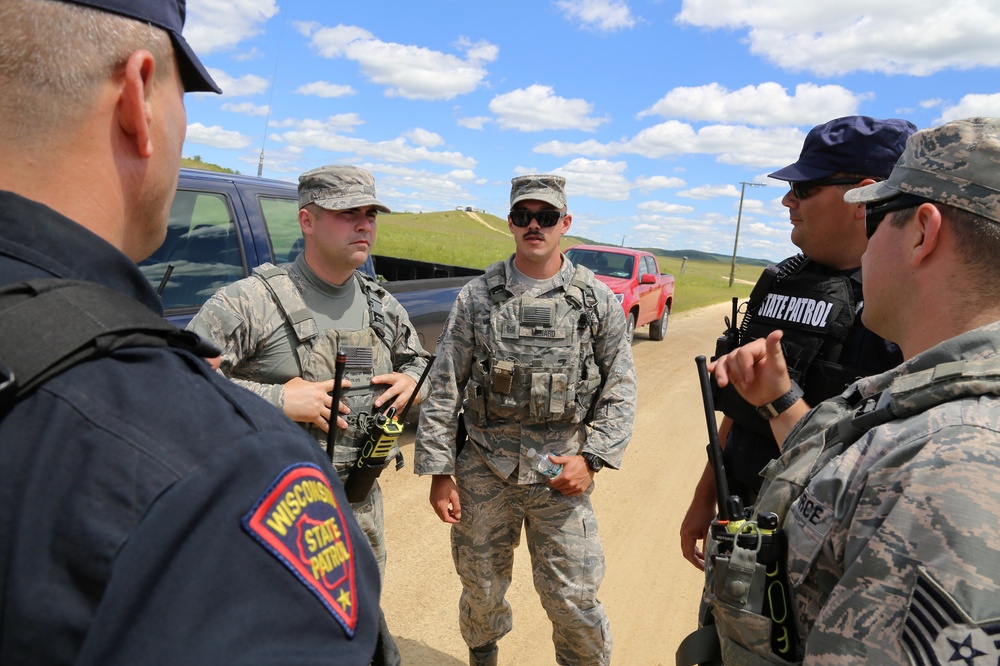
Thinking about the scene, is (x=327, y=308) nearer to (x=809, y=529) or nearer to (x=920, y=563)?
(x=809, y=529)

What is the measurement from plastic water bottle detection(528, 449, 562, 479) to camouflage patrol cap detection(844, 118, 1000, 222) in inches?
73.6

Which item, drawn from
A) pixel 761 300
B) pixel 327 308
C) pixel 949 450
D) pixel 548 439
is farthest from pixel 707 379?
pixel 327 308

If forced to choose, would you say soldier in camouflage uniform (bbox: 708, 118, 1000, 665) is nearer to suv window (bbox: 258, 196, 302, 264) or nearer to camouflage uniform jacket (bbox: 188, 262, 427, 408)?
camouflage uniform jacket (bbox: 188, 262, 427, 408)

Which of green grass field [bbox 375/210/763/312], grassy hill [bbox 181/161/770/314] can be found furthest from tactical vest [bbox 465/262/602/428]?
grassy hill [bbox 181/161/770/314]

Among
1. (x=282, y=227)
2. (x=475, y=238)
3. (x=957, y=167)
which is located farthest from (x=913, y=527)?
(x=475, y=238)

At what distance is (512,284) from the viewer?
3219 millimetres

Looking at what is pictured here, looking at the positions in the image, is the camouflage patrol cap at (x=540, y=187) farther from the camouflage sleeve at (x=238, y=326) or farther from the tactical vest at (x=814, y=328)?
the camouflage sleeve at (x=238, y=326)

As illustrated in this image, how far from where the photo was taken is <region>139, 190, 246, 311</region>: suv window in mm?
3656

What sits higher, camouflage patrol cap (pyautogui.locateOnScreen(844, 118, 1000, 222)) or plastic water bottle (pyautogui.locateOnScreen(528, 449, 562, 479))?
camouflage patrol cap (pyautogui.locateOnScreen(844, 118, 1000, 222))

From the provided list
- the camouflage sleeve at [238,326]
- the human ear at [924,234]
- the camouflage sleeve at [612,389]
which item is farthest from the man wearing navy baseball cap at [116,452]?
the camouflage sleeve at [612,389]

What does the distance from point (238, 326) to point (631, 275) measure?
30.8ft

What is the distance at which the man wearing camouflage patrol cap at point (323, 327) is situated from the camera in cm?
272

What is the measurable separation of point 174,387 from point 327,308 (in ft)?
7.34

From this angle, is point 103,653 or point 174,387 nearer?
point 103,653
